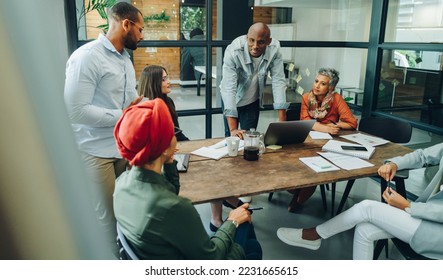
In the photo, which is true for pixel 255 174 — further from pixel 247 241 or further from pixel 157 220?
pixel 157 220

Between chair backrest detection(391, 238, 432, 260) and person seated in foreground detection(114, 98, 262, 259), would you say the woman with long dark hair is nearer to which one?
person seated in foreground detection(114, 98, 262, 259)

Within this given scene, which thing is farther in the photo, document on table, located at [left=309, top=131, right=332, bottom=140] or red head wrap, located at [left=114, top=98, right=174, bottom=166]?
document on table, located at [left=309, top=131, right=332, bottom=140]

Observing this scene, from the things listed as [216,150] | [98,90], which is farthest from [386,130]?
[98,90]

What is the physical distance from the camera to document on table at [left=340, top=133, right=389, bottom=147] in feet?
7.46

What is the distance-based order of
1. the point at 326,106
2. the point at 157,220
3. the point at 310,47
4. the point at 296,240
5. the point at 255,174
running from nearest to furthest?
the point at 157,220, the point at 255,174, the point at 296,240, the point at 326,106, the point at 310,47

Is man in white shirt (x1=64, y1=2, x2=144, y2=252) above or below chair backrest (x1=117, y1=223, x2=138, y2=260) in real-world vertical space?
above

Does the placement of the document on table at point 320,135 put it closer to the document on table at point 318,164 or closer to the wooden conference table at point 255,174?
the wooden conference table at point 255,174

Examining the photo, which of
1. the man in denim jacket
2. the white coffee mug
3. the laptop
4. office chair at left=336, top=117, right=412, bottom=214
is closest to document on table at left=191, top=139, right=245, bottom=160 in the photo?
the white coffee mug

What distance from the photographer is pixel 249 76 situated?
8.93 feet

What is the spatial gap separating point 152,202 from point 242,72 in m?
1.87

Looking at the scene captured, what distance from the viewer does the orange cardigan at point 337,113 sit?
8.75 feet

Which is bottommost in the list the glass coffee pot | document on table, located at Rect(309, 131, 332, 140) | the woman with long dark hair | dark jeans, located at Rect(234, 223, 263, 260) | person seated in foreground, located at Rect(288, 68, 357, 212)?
dark jeans, located at Rect(234, 223, 263, 260)

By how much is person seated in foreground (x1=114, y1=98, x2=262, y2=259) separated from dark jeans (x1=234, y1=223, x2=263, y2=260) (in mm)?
265

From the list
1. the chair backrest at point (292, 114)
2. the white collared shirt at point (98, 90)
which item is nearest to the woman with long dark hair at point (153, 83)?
the white collared shirt at point (98, 90)
